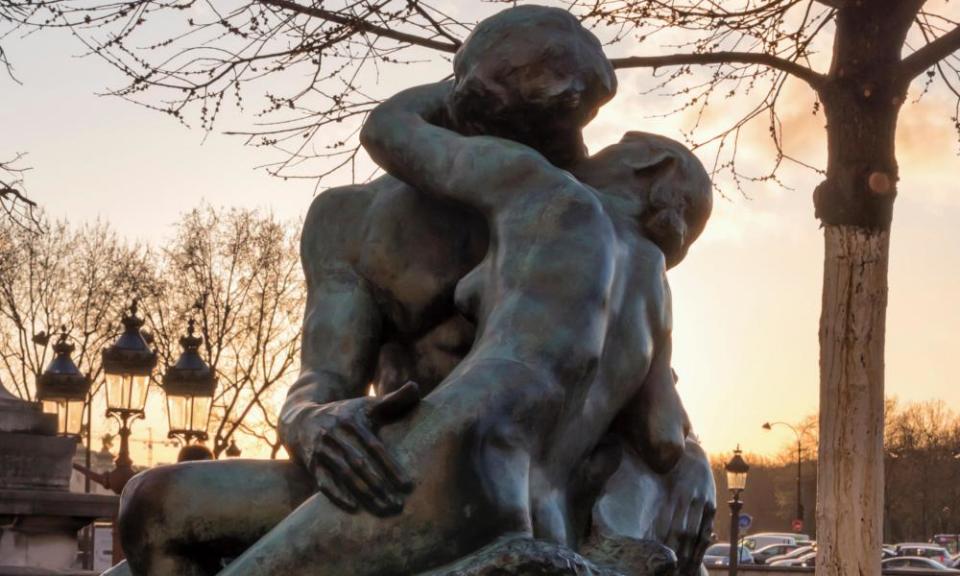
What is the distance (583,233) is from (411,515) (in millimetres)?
576

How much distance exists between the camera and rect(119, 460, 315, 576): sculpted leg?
107 inches

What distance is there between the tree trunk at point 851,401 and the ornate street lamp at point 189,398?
7411 millimetres

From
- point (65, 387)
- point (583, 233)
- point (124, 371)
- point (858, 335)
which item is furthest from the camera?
point (65, 387)

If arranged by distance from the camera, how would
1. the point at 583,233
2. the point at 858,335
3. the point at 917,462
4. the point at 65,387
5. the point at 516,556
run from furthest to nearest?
the point at 917,462, the point at 65,387, the point at 858,335, the point at 583,233, the point at 516,556

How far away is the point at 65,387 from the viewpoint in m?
18.9

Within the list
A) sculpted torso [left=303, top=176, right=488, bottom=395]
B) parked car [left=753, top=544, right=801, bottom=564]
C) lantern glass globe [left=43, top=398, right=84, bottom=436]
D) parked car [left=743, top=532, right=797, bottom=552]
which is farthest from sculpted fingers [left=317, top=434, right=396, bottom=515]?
parked car [left=743, top=532, right=797, bottom=552]

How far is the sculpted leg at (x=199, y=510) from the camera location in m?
2.73

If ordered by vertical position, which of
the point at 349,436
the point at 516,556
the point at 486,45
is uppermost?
the point at 486,45

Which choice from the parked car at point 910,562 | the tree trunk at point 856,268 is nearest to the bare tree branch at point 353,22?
the tree trunk at point 856,268

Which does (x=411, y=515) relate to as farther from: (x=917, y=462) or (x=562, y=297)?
(x=917, y=462)

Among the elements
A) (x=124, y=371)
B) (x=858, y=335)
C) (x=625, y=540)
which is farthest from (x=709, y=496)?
(x=124, y=371)

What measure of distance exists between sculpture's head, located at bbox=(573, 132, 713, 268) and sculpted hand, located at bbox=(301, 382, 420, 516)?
2.29ft

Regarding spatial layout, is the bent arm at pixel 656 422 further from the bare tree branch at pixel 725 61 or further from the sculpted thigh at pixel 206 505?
the bare tree branch at pixel 725 61

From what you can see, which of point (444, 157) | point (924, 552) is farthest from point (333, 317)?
point (924, 552)
